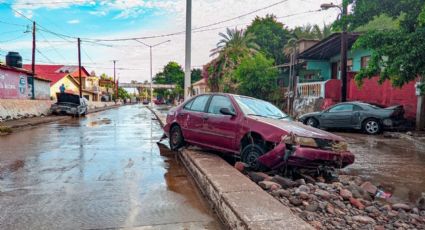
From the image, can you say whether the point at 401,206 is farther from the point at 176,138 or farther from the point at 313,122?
the point at 313,122

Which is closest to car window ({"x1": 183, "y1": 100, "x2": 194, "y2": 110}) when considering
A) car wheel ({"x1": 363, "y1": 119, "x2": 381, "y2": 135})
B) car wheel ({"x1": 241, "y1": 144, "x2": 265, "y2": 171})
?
car wheel ({"x1": 241, "y1": 144, "x2": 265, "y2": 171})

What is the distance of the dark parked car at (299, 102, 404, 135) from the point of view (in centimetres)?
1381

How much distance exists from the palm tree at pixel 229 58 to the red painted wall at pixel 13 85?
17637mm

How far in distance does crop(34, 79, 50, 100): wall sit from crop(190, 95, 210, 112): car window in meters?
24.9

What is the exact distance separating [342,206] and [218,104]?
3.72 meters

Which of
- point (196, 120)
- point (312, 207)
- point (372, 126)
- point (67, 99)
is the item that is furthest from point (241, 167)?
point (67, 99)

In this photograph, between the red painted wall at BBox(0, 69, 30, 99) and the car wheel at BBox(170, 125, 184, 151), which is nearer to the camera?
the car wheel at BBox(170, 125, 184, 151)

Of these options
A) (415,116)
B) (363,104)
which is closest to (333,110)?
(363,104)

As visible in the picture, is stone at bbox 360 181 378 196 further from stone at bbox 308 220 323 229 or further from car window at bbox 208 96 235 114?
car window at bbox 208 96 235 114

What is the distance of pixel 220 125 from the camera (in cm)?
723

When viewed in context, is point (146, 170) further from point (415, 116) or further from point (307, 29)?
point (307, 29)

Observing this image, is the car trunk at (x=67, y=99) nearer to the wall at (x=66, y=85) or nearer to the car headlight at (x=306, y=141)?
the wall at (x=66, y=85)

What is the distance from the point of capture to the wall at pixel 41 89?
29250 mm

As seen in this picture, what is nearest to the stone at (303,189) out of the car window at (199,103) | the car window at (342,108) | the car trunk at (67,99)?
the car window at (199,103)
